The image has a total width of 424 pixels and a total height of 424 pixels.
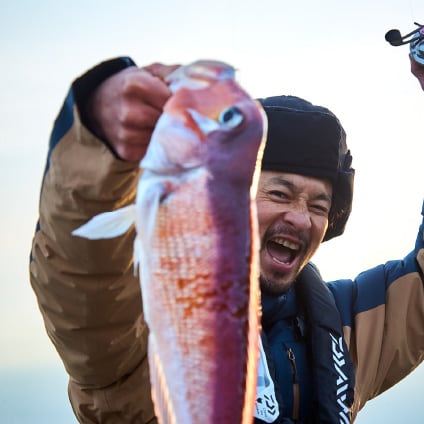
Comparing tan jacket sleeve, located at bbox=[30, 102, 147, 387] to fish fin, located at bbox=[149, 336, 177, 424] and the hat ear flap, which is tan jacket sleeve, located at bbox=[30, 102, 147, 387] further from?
the hat ear flap

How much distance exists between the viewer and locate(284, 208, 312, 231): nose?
4965mm

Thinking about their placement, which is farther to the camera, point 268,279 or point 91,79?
point 268,279

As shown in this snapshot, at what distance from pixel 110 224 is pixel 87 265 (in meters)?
0.87

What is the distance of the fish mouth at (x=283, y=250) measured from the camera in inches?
197

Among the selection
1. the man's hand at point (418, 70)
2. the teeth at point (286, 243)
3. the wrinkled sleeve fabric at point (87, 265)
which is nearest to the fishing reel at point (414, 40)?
the man's hand at point (418, 70)

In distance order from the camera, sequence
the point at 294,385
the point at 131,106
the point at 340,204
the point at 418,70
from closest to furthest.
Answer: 1. the point at 131,106
2. the point at 294,385
3. the point at 340,204
4. the point at 418,70

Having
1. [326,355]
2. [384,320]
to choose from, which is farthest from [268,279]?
[384,320]

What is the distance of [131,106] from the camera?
214 cm

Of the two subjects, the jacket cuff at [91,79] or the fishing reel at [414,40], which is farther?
the fishing reel at [414,40]

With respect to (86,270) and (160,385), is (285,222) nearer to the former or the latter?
(86,270)

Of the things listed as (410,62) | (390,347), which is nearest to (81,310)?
(390,347)

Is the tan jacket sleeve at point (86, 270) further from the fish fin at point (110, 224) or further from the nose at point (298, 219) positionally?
the nose at point (298, 219)

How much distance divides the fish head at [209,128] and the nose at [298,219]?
3.09 metres

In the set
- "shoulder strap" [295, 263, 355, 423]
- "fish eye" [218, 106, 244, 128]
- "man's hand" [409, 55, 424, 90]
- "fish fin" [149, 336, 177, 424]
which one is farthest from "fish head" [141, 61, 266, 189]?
"man's hand" [409, 55, 424, 90]
